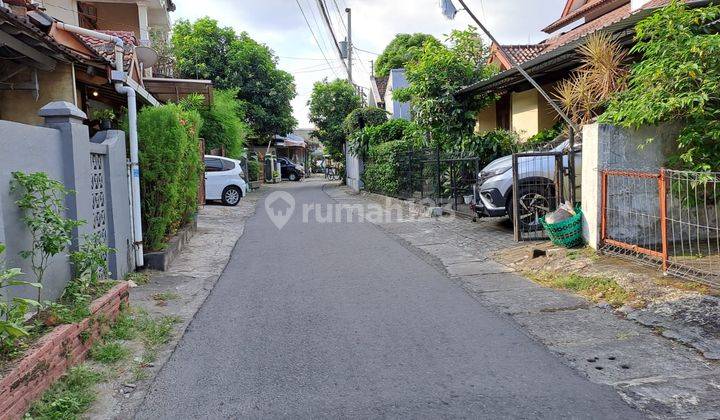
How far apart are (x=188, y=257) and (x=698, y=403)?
24.9ft

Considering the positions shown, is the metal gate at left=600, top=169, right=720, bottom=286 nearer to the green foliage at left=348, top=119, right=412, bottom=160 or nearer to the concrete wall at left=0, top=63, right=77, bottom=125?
the concrete wall at left=0, top=63, right=77, bottom=125

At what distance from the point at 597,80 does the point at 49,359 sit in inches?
312

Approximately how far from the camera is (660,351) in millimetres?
4340

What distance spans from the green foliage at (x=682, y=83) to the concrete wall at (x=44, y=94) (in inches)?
301

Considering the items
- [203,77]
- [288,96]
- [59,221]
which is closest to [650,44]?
[59,221]

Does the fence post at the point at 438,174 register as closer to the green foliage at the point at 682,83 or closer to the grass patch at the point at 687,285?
the green foliage at the point at 682,83

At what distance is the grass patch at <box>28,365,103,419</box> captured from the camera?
3.38 meters

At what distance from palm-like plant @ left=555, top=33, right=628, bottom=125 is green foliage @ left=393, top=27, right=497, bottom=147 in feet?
20.5

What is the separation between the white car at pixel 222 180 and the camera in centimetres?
1806

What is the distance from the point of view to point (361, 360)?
14.1ft

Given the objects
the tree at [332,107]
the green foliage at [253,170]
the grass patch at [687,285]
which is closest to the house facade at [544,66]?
the grass patch at [687,285]

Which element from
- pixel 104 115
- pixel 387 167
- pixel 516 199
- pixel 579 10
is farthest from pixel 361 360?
pixel 579 10

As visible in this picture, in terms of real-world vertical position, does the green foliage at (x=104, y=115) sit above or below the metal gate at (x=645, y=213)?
above

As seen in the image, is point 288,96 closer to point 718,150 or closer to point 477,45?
point 477,45
